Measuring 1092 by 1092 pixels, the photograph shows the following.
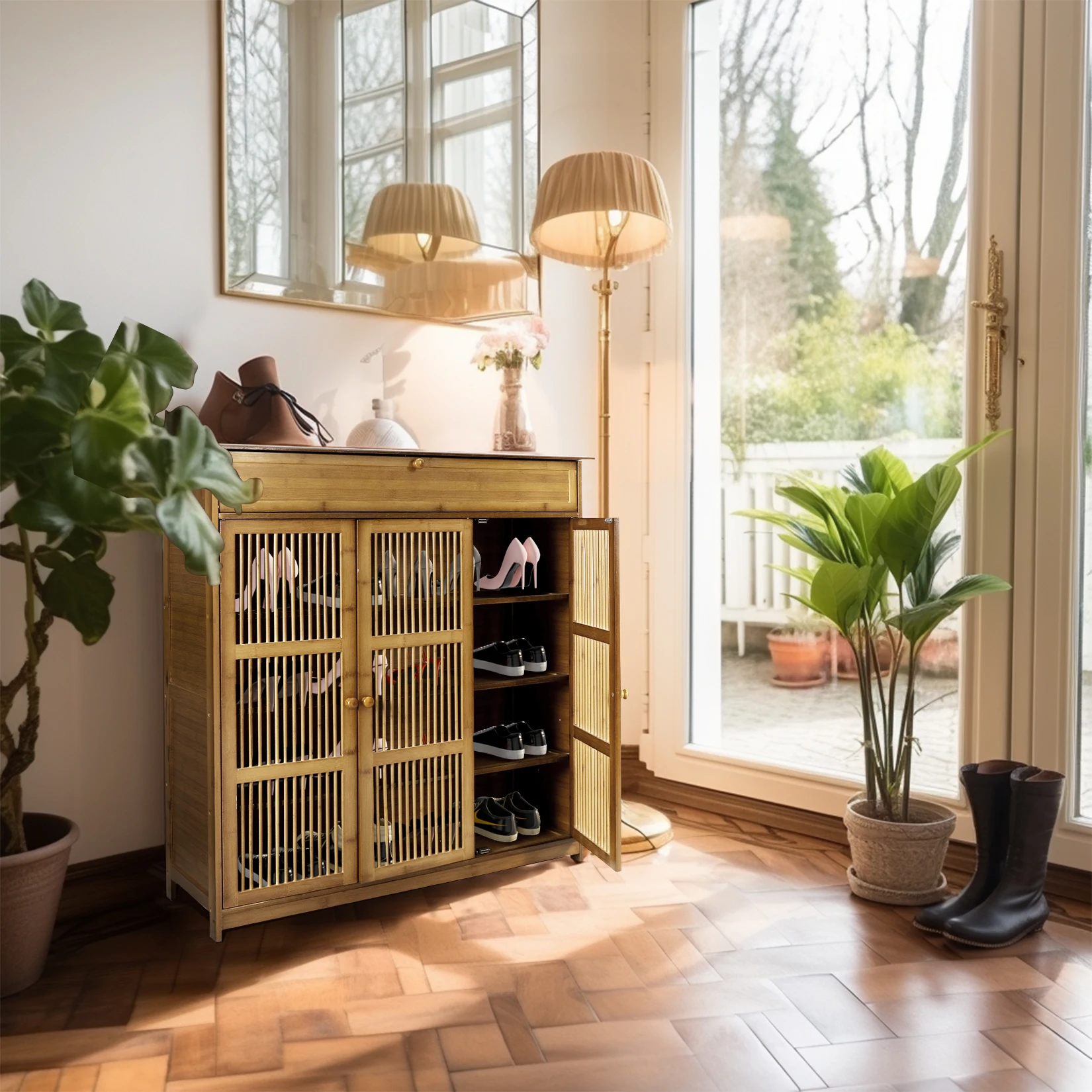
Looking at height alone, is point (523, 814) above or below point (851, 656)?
below

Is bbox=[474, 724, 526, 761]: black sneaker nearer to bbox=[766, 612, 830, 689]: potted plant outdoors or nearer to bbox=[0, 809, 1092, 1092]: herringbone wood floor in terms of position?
bbox=[0, 809, 1092, 1092]: herringbone wood floor

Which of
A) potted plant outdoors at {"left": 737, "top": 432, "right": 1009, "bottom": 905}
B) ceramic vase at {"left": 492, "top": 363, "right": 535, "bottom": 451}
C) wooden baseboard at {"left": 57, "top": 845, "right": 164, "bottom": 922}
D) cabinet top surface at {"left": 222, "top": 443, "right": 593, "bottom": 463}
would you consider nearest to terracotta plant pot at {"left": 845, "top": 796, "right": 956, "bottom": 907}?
potted plant outdoors at {"left": 737, "top": 432, "right": 1009, "bottom": 905}

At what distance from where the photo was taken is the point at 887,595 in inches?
102

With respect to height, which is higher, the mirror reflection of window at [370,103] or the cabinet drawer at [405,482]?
the mirror reflection of window at [370,103]

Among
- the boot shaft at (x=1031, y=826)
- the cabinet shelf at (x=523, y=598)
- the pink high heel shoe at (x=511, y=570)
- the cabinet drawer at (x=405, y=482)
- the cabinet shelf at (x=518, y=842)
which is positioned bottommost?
the cabinet shelf at (x=518, y=842)

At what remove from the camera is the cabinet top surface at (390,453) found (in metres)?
2.17

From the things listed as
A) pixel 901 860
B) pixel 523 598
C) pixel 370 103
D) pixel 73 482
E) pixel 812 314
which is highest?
pixel 370 103

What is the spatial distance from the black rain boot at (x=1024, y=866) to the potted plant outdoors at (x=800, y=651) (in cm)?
78

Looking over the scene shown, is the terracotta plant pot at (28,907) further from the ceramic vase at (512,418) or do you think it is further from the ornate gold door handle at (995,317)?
the ornate gold door handle at (995,317)

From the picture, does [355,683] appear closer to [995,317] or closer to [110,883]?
[110,883]

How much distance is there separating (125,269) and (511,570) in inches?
47.0

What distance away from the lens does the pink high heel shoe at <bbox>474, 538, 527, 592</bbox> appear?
2.69 m

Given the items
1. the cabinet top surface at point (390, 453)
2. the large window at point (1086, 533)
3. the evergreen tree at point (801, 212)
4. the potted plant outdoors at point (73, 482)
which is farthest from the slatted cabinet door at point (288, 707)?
the large window at point (1086, 533)

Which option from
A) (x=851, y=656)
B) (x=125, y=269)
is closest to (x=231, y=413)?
(x=125, y=269)
